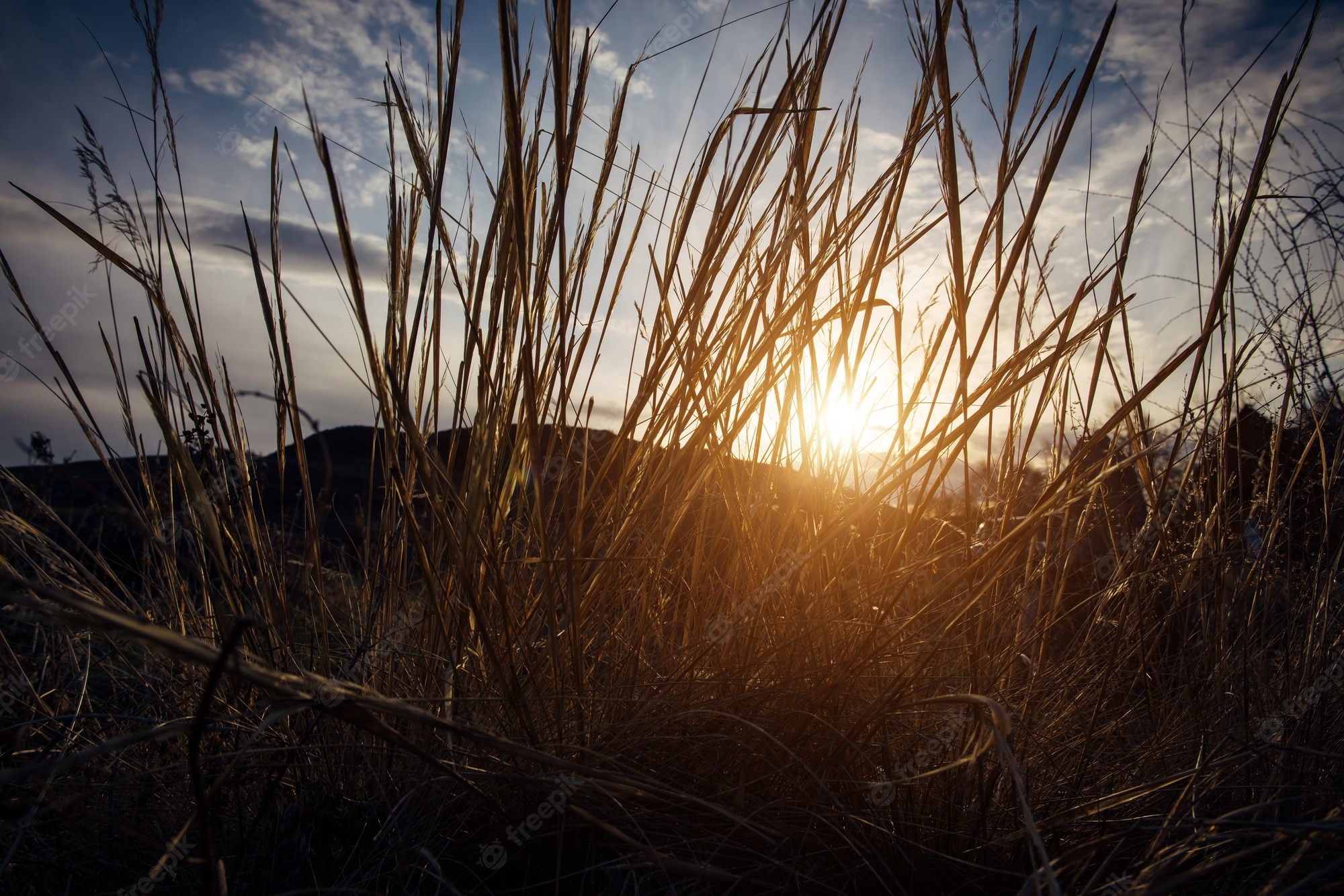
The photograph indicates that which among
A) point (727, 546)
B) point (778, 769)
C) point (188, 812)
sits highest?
point (727, 546)

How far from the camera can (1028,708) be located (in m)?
1.16

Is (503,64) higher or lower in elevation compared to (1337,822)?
higher

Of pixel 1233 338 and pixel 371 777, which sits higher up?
pixel 1233 338

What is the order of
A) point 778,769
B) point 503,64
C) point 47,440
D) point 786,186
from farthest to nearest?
point 47,440, point 786,186, point 778,769, point 503,64


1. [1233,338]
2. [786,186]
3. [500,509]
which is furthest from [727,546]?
[1233,338]

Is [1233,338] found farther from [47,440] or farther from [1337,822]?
[47,440]

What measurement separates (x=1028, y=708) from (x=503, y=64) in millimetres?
1201

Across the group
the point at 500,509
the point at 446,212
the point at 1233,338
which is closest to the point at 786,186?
the point at 446,212

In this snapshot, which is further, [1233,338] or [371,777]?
[1233,338]

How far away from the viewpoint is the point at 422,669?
1.10 metres

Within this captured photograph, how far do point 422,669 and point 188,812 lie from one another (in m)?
0.35

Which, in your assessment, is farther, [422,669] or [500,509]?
[422,669]

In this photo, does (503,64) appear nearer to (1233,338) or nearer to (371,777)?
(371,777)

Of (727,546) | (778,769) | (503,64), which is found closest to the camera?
(503,64)
